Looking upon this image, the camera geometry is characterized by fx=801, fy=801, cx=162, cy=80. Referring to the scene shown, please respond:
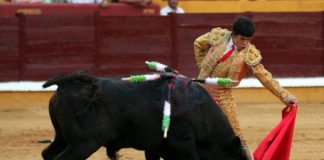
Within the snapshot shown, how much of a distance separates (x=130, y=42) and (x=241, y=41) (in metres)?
5.45

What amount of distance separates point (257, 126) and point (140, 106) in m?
4.23

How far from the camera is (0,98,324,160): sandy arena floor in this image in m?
7.13

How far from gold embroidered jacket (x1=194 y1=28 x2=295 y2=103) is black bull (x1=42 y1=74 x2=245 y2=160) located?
1.33 ft

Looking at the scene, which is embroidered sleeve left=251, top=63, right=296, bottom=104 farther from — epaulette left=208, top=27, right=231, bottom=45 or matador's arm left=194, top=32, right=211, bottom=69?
matador's arm left=194, top=32, right=211, bottom=69

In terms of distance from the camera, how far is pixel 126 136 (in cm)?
482

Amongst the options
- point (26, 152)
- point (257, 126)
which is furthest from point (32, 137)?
point (257, 126)

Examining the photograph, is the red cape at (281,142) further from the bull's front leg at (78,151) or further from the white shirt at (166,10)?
the white shirt at (166,10)

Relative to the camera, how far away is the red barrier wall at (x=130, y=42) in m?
10.3

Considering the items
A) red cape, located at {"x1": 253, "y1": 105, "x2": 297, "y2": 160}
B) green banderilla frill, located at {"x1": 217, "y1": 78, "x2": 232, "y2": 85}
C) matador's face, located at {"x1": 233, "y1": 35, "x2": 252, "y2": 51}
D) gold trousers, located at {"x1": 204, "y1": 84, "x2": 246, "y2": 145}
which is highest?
matador's face, located at {"x1": 233, "y1": 35, "x2": 252, "y2": 51}

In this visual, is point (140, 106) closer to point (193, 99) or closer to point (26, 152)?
point (193, 99)

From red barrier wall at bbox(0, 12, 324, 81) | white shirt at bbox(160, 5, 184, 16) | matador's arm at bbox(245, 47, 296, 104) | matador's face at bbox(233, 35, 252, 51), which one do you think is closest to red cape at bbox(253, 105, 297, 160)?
matador's arm at bbox(245, 47, 296, 104)

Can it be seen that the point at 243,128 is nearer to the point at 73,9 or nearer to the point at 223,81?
the point at 73,9

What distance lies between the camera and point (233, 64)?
535cm

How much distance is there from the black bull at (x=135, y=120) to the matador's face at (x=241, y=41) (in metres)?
0.45
